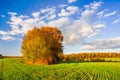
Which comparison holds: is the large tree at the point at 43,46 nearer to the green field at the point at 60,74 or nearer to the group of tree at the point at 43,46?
the group of tree at the point at 43,46

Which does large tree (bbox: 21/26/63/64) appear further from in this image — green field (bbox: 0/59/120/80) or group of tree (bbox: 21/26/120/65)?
green field (bbox: 0/59/120/80)

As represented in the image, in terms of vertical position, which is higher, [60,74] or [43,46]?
[43,46]

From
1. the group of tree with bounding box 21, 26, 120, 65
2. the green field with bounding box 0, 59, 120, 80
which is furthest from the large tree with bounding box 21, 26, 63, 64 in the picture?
the green field with bounding box 0, 59, 120, 80

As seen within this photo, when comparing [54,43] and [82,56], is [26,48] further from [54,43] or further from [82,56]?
[82,56]

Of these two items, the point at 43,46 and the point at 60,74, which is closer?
the point at 60,74

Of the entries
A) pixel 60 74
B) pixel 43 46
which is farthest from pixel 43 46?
pixel 60 74

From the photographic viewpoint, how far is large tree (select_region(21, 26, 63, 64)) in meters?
60.3

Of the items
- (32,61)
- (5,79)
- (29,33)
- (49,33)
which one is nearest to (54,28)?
(49,33)

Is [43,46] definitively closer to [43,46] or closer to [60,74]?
[43,46]

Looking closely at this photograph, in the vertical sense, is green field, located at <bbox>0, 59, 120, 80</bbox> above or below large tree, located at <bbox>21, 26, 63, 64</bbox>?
below

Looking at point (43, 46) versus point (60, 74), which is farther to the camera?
point (43, 46)

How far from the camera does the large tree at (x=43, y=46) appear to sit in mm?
60344

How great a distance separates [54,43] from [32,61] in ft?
24.2

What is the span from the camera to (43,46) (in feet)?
198
